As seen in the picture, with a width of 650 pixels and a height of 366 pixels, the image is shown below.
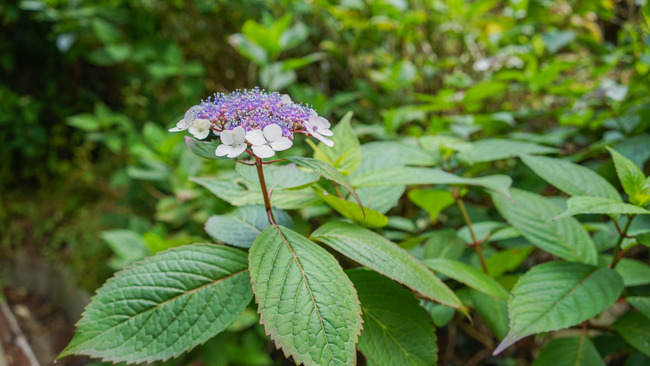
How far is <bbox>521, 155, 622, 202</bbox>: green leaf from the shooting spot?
61 centimetres

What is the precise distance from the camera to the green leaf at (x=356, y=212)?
0.53 m

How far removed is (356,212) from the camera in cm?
54

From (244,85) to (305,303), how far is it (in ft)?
5.72

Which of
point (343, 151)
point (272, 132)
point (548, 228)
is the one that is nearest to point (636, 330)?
point (548, 228)

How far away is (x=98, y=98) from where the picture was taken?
2.76 meters

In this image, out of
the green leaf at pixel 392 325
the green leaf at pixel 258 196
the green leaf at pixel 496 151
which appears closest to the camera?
the green leaf at pixel 392 325

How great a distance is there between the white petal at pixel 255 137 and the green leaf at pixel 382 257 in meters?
0.15

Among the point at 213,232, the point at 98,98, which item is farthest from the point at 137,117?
the point at 213,232

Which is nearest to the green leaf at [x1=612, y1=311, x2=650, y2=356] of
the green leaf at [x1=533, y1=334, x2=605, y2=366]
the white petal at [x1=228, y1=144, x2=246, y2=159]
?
the green leaf at [x1=533, y1=334, x2=605, y2=366]

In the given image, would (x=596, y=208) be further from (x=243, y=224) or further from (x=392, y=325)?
(x=243, y=224)

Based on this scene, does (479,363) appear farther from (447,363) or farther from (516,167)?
(516,167)

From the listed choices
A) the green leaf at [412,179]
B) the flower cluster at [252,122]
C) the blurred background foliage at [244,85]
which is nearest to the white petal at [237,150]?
the flower cluster at [252,122]

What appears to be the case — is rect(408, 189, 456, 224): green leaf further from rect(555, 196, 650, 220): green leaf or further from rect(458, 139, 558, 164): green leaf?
rect(555, 196, 650, 220): green leaf

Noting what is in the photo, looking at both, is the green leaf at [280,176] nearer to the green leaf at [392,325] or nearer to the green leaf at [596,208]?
the green leaf at [392,325]
